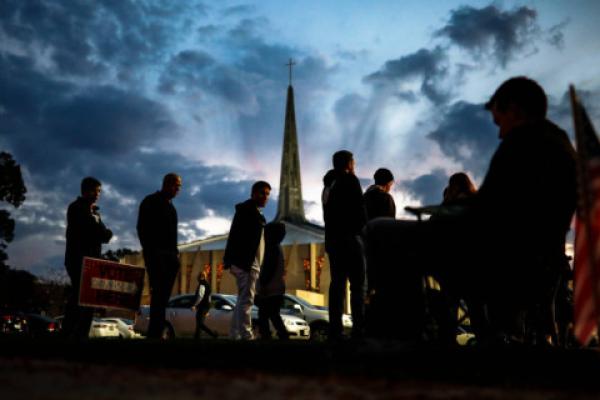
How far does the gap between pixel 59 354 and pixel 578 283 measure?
9.87 feet

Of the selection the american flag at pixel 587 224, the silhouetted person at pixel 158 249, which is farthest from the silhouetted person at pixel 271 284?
the american flag at pixel 587 224

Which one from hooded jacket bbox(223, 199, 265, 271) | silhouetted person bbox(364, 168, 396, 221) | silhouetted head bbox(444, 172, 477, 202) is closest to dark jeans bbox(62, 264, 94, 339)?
hooded jacket bbox(223, 199, 265, 271)

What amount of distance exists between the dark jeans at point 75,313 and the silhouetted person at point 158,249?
69 cm

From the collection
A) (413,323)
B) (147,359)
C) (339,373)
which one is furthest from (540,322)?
(147,359)

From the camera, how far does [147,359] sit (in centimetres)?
320

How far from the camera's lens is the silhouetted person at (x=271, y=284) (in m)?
7.37

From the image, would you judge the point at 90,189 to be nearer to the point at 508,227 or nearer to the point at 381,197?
the point at 381,197

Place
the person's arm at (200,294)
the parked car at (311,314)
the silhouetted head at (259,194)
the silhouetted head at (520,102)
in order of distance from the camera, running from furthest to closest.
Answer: the parked car at (311,314) < the person's arm at (200,294) < the silhouetted head at (259,194) < the silhouetted head at (520,102)

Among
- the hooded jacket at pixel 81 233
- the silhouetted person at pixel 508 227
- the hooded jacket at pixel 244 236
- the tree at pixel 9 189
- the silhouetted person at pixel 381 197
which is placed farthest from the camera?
the tree at pixel 9 189

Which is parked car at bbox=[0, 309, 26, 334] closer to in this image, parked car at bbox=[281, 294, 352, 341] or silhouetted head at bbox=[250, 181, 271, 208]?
parked car at bbox=[281, 294, 352, 341]

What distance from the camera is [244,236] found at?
22.8 ft

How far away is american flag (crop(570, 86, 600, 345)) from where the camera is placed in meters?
2.47

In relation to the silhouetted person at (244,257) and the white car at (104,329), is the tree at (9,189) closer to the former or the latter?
the white car at (104,329)

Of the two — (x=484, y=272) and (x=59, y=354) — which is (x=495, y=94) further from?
(x=59, y=354)
